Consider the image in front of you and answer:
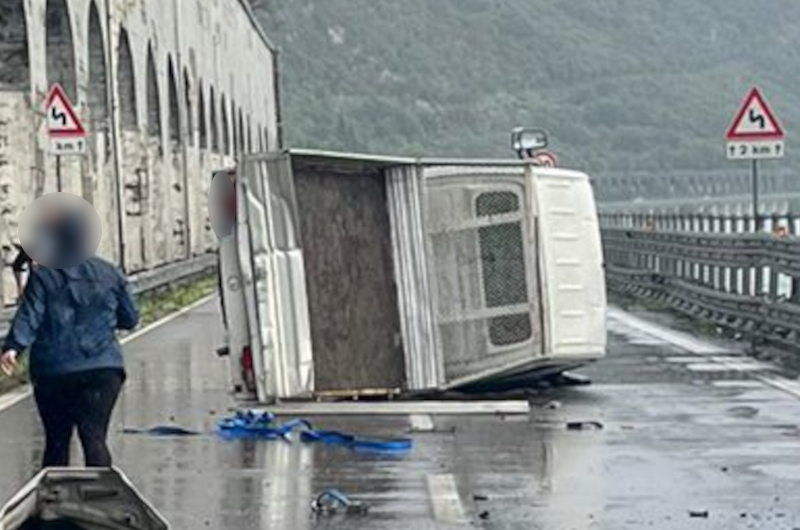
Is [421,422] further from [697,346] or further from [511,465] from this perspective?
[697,346]

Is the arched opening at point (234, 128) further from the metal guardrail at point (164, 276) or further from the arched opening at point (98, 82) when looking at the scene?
the arched opening at point (98, 82)

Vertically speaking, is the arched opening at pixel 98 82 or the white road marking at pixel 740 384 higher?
the arched opening at pixel 98 82

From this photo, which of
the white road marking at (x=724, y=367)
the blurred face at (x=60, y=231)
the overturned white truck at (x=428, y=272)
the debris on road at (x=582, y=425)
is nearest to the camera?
the blurred face at (x=60, y=231)

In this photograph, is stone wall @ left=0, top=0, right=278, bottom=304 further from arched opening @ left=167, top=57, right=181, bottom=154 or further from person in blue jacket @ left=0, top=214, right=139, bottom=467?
person in blue jacket @ left=0, top=214, right=139, bottom=467

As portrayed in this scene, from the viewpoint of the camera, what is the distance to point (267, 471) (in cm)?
1333

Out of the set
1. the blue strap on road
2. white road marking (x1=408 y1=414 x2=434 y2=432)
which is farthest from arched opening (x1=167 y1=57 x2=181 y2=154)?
the blue strap on road

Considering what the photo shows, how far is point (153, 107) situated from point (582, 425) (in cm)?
3230

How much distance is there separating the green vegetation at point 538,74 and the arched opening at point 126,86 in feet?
197

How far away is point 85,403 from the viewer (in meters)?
10.8

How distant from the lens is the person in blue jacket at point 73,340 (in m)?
10.7

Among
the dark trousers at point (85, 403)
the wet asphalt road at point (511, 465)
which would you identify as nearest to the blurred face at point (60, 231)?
the dark trousers at point (85, 403)

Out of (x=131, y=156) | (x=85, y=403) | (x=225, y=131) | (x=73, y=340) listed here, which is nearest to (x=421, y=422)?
(x=85, y=403)

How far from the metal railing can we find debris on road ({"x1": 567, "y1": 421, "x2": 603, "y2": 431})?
6041mm

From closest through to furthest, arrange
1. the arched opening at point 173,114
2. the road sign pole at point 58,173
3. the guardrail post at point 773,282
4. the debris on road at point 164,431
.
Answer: the debris on road at point 164,431, the guardrail post at point 773,282, the road sign pole at point 58,173, the arched opening at point 173,114
